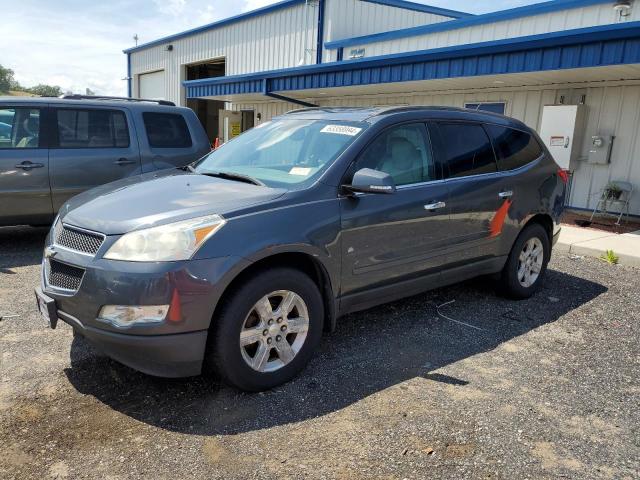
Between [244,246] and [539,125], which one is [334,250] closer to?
[244,246]

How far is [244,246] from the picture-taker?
3090mm

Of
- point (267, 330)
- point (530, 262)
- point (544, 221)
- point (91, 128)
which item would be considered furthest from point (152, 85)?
point (267, 330)

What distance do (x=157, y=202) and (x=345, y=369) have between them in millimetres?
1700

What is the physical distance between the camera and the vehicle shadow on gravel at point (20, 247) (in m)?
6.20

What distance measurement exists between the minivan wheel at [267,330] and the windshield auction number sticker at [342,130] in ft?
3.88

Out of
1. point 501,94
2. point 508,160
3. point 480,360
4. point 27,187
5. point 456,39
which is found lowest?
point 480,360

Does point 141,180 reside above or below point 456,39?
below

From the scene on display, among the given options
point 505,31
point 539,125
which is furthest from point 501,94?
point 505,31

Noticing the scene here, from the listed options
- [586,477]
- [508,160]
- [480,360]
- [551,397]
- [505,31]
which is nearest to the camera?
[586,477]

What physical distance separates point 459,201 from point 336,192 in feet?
4.49

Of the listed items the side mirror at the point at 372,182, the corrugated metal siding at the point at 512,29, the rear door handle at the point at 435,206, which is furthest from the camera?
the corrugated metal siding at the point at 512,29

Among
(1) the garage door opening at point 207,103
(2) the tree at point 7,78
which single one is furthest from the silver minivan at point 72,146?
(2) the tree at point 7,78

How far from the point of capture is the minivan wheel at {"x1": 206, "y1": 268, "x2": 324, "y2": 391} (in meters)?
3.10

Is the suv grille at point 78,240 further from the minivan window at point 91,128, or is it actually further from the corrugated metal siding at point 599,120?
the corrugated metal siding at point 599,120
